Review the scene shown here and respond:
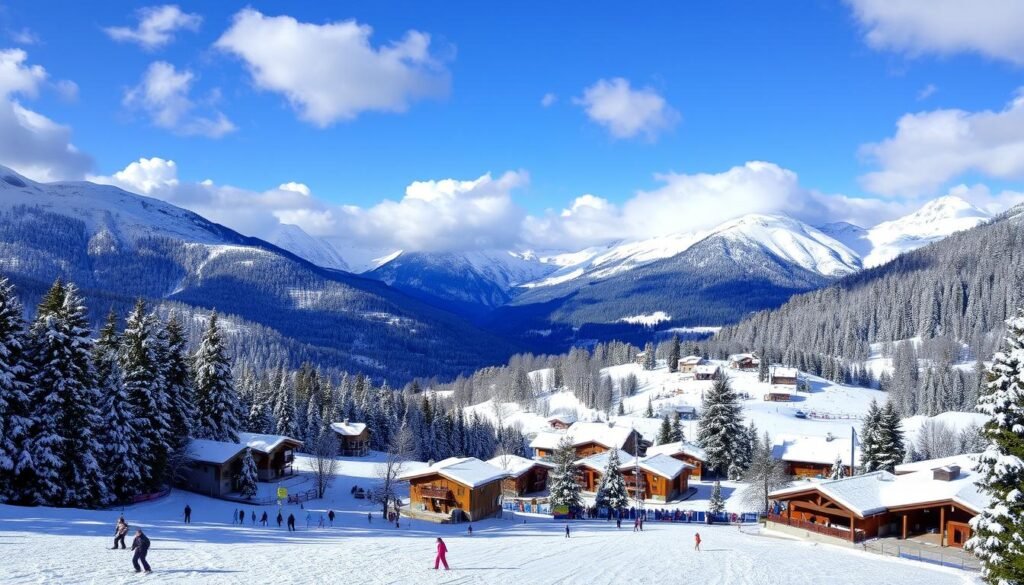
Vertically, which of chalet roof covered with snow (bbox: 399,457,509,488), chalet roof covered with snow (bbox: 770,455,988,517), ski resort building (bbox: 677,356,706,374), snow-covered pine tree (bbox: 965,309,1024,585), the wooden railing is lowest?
the wooden railing

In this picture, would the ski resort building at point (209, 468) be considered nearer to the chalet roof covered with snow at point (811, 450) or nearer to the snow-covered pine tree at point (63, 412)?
the snow-covered pine tree at point (63, 412)

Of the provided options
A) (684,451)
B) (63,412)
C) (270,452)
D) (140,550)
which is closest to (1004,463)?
(140,550)

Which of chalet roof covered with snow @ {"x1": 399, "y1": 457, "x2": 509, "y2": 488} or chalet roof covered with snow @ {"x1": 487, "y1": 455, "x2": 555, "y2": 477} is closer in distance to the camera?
chalet roof covered with snow @ {"x1": 399, "y1": 457, "x2": 509, "y2": 488}

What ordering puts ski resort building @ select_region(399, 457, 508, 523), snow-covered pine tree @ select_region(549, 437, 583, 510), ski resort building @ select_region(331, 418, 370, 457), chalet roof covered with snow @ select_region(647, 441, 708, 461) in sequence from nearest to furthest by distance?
ski resort building @ select_region(399, 457, 508, 523) → snow-covered pine tree @ select_region(549, 437, 583, 510) → chalet roof covered with snow @ select_region(647, 441, 708, 461) → ski resort building @ select_region(331, 418, 370, 457)

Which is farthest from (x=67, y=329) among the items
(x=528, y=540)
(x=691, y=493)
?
(x=691, y=493)

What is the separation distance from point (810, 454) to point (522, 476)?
114 ft

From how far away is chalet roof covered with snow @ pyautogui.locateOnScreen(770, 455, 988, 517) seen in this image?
4069cm

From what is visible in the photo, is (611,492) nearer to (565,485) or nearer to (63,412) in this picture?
(565,485)

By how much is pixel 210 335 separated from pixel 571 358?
5873 inches

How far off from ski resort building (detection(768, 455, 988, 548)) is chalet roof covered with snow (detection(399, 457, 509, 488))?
20.7 meters

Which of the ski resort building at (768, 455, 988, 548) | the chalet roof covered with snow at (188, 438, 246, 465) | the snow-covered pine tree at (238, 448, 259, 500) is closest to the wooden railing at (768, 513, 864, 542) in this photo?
the ski resort building at (768, 455, 988, 548)

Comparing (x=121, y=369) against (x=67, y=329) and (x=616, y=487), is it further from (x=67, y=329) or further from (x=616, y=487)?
(x=616, y=487)

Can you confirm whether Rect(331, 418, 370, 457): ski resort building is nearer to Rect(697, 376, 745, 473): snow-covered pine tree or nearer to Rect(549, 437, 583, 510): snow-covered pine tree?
Rect(549, 437, 583, 510): snow-covered pine tree

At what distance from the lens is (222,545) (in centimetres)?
2852
